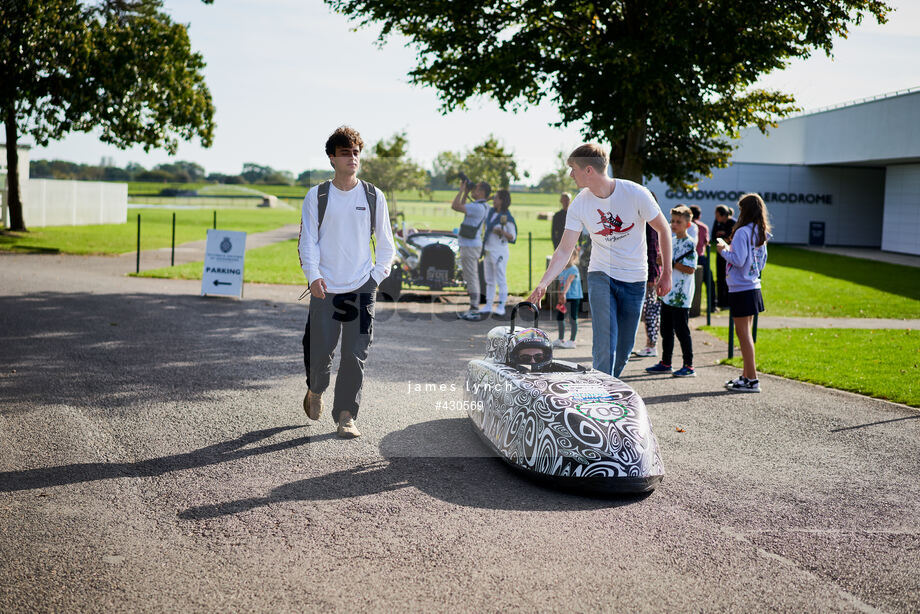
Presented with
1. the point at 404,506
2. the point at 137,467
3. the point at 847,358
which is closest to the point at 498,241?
the point at 847,358

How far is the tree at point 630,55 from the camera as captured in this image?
14.7 metres

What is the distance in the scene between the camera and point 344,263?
6.06 meters

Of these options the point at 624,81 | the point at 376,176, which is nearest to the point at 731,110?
the point at 624,81

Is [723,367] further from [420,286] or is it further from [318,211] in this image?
[420,286]

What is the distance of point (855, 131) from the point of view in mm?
38531

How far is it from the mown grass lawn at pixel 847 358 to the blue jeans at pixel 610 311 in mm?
3630

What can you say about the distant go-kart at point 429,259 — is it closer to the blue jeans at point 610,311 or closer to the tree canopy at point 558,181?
the tree canopy at point 558,181

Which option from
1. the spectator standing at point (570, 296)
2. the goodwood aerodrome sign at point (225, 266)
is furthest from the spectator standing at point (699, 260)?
the goodwood aerodrome sign at point (225, 266)

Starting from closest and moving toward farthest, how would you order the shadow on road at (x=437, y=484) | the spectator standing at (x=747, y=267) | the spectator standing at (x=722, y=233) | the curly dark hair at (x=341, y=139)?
the shadow on road at (x=437, y=484), the curly dark hair at (x=341, y=139), the spectator standing at (x=747, y=267), the spectator standing at (x=722, y=233)

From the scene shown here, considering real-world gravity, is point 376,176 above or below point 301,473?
above

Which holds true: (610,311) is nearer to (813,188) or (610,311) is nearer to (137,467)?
(137,467)

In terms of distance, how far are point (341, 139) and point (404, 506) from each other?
2.76m

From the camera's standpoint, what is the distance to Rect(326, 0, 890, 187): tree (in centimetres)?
1469

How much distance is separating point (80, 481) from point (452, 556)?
2.57 m
